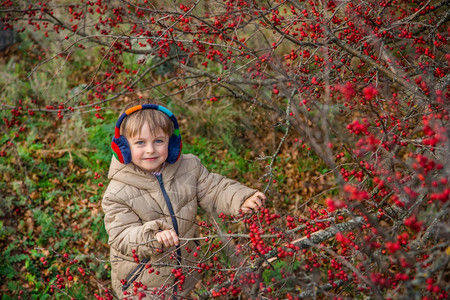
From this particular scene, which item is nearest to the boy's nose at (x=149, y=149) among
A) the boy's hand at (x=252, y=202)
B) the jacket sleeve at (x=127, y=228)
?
the jacket sleeve at (x=127, y=228)

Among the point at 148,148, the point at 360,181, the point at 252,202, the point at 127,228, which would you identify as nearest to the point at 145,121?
the point at 148,148

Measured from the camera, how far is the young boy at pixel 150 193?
2.74 m

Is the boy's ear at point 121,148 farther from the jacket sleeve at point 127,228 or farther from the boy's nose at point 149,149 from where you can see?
the jacket sleeve at point 127,228

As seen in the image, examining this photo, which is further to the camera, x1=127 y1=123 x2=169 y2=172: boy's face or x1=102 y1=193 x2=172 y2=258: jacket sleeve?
x1=127 y1=123 x2=169 y2=172: boy's face

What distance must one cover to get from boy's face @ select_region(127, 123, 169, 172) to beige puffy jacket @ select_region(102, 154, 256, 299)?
0.34 ft

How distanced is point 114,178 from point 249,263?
1239mm

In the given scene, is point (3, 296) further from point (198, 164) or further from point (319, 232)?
point (319, 232)

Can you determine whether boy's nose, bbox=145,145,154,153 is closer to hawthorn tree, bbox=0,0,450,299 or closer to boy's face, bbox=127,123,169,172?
boy's face, bbox=127,123,169,172

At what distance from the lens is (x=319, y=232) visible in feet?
8.03

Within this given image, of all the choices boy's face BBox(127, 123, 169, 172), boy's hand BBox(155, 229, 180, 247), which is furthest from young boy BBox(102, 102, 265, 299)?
boy's hand BBox(155, 229, 180, 247)

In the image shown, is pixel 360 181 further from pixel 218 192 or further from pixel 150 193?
pixel 150 193

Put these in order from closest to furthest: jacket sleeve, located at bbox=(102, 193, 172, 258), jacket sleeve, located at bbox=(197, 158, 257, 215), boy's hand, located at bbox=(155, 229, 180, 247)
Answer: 1. boy's hand, located at bbox=(155, 229, 180, 247)
2. jacket sleeve, located at bbox=(102, 193, 172, 258)
3. jacket sleeve, located at bbox=(197, 158, 257, 215)

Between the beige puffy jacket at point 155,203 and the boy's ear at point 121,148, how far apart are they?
8cm

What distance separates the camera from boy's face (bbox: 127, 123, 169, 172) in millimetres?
2746
